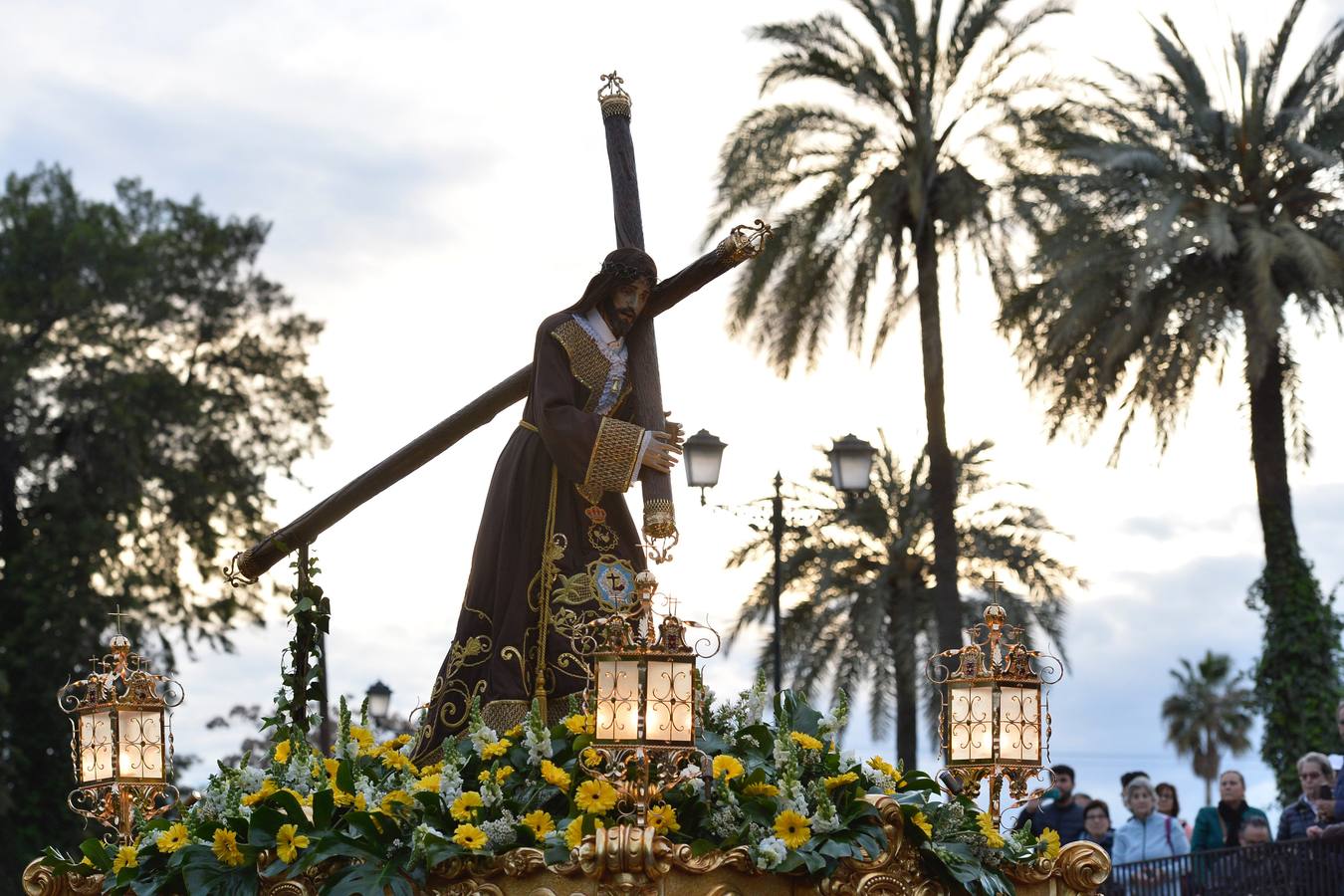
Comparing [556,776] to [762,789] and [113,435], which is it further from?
[113,435]

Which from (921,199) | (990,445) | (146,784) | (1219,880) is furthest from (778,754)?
(990,445)

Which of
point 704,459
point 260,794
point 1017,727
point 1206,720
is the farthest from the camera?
point 1206,720

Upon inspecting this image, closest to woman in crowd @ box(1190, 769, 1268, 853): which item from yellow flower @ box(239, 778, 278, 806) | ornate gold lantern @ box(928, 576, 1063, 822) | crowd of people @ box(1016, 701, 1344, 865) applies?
crowd of people @ box(1016, 701, 1344, 865)

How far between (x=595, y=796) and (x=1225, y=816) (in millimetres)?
7748

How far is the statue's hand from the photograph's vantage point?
9062mm

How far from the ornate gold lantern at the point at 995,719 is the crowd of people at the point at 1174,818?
14.6 feet

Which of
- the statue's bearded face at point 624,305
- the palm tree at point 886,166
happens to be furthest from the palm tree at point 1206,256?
the statue's bearded face at point 624,305

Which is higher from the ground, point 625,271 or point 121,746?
point 625,271

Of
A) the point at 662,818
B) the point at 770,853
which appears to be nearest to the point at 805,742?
the point at 770,853

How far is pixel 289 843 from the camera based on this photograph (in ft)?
25.8

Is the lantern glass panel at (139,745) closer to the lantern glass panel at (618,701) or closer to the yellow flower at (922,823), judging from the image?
the lantern glass panel at (618,701)

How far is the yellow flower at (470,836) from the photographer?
759cm

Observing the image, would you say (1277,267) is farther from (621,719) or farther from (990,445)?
(621,719)

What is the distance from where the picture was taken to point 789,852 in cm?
761
